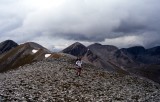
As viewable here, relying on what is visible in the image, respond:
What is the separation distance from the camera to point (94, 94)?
44250mm

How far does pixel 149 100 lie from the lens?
3688cm

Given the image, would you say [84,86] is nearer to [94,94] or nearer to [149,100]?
[94,94]

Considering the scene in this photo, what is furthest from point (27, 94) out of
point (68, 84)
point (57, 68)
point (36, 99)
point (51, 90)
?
point (57, 68)

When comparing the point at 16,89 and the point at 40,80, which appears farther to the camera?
the point at 40,80

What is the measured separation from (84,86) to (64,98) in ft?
40.0

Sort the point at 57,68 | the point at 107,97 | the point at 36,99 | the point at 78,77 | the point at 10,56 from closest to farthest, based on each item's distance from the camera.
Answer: the point at 36,99, the point at 107,97, the point at 78,77, the point at 57,68, the point at 10,56

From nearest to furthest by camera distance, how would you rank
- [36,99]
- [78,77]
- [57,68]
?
[36,99] < [78,77] < [57,68]

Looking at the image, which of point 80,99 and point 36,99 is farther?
point 80,99

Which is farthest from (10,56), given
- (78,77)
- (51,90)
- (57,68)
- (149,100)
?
(149,100)

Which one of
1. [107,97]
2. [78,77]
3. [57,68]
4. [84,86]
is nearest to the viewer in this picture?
[107,97]

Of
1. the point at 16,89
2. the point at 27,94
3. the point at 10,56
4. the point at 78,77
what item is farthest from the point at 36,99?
the point at 10,56

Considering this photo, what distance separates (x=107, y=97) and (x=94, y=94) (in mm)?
3025

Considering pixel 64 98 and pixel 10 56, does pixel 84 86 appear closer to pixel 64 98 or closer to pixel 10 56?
pixel 64 98

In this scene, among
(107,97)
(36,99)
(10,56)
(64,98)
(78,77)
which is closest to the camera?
(36,99)
